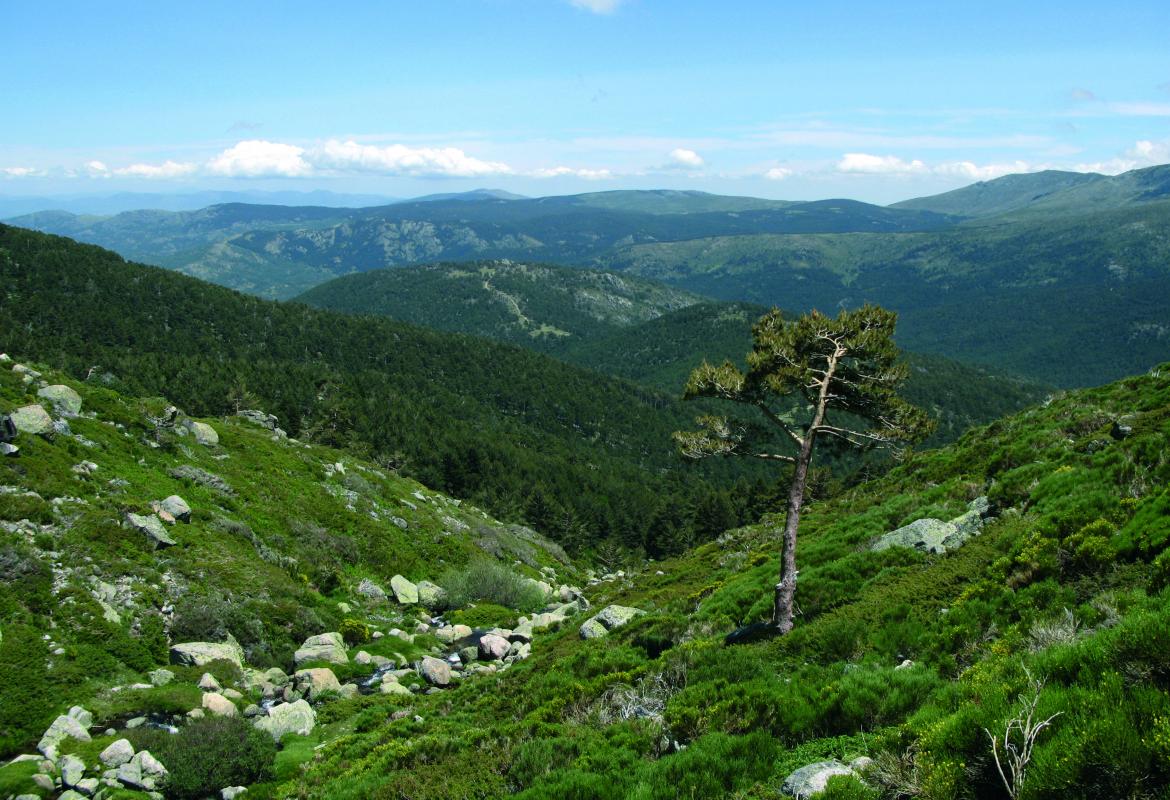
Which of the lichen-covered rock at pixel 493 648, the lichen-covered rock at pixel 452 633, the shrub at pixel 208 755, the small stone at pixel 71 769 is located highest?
the small stone at pixel 71 769

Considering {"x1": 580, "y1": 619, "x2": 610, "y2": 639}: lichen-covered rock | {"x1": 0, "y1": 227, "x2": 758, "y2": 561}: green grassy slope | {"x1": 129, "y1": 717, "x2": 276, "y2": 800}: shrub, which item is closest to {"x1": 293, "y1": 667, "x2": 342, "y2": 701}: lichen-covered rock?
{"x1": 129, "y1": 717, "x2": 276, "y2": 800}: shrub

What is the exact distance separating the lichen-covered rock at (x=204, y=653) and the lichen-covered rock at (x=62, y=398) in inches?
695

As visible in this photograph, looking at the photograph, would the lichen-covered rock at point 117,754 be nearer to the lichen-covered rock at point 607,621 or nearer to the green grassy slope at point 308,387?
the lichen-covered rock at point 607,621

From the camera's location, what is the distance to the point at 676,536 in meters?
98.1

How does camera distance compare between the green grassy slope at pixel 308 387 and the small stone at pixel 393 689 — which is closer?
the small stone at pixel 393 689

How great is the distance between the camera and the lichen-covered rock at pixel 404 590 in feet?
111

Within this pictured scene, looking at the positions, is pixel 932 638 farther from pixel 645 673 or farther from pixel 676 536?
pixel 676 536

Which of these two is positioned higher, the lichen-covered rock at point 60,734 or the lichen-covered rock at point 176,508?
the lichen-covered rock at point 176,508

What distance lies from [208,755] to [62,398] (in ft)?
86.2

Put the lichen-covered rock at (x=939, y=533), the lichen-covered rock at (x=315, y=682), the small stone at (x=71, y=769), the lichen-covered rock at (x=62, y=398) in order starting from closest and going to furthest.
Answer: the small stone at (x=71, y=769) → the lichen-covered rock at (x=939, y=533) → the lichen-covered rock at (x=315, y=682) → the lichen-covered rock at (x=62, y=398)

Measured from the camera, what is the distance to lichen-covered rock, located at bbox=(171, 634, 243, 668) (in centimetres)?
2042

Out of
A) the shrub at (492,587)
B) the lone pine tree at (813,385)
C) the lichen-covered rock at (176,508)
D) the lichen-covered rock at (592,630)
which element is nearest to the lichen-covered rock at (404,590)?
the shrub at (492,587)

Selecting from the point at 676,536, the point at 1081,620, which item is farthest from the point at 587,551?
the point at 1081,620

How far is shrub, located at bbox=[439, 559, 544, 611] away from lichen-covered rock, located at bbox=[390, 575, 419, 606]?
1.89 meters
